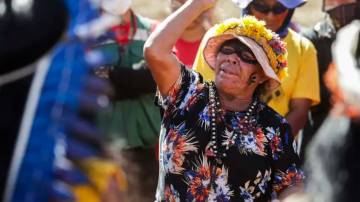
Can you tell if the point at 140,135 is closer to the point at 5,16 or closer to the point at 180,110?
the point at 180,110

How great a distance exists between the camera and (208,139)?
3.64 meters

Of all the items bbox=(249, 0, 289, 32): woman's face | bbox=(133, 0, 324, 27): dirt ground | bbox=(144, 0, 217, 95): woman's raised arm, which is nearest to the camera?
bbox=(144, 0, 217, 95): woman's raised arm

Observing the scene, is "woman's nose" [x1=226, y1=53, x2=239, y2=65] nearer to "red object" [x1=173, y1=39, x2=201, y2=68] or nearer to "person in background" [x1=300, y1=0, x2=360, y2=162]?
"red object" [x1=173, y1=39, x2=201, y2=68]

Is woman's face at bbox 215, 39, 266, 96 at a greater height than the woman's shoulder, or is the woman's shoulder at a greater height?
woman's face at bbox 215, 39, 266, 96

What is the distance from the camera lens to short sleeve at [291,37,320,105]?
4.77 meters

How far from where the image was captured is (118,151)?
142 centimetres

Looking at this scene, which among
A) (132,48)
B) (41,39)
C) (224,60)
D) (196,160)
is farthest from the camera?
(132,48)

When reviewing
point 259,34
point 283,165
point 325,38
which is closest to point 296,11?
point 325,38

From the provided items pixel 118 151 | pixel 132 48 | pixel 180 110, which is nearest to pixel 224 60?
pixel 180 110

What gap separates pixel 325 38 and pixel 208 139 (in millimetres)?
1768

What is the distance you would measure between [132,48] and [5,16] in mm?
3396

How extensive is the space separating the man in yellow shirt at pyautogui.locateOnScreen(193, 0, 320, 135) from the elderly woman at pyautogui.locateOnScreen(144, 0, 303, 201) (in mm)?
926

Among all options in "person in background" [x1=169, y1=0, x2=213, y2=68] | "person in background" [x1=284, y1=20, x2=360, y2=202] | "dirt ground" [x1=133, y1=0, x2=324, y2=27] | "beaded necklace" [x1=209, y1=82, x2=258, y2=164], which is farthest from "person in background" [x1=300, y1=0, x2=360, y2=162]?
"person in background" [x1=284, y1=20, x2=360, y2=202]

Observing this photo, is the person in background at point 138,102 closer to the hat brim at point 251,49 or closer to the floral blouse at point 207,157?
the hat brim at point 251,49
